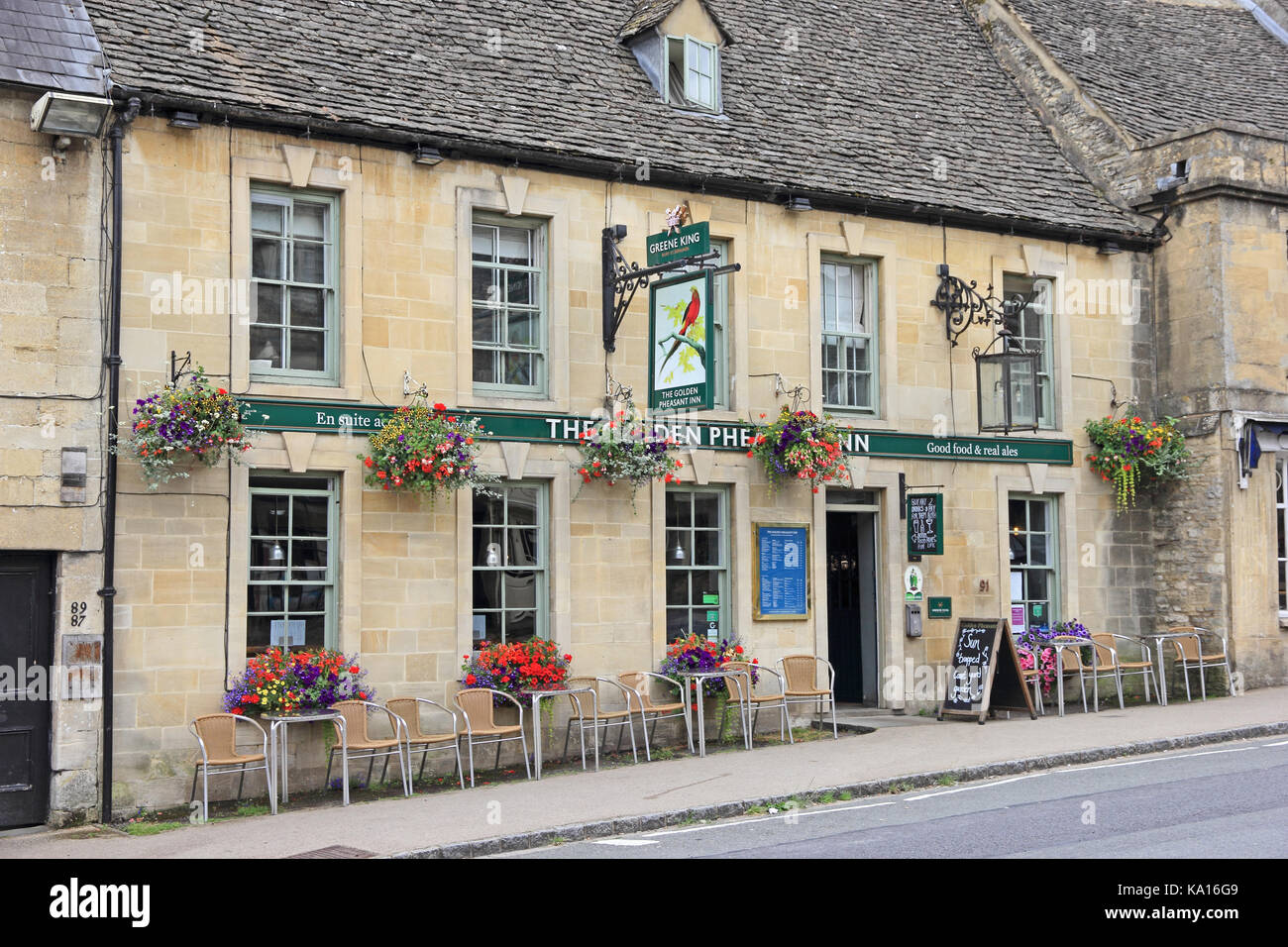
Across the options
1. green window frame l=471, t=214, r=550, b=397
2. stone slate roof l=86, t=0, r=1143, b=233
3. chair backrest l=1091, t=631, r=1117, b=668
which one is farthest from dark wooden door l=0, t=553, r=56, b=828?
chair backrest l=1091, t=631, r=1117, b=668

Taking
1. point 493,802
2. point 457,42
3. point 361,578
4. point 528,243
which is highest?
point 457,42

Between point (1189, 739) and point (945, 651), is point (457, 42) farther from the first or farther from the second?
point (1189, 739)

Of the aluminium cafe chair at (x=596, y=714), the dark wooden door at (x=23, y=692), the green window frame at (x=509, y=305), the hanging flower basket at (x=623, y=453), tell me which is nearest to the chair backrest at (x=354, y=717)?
the aluminium cafe chair at (x=596, y=714)

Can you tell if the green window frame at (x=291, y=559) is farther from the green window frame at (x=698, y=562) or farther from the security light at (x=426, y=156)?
the green window frame at (x=698, y=562)

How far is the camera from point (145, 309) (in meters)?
12.3

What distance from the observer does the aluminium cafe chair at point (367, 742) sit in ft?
40.5

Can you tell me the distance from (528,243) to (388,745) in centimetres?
541

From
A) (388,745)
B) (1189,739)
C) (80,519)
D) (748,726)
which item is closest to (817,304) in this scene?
(748,726)

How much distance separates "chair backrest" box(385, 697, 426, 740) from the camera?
513 inches

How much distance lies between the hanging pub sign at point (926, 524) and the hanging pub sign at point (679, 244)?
4.31m

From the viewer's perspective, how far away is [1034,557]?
17.9 meters

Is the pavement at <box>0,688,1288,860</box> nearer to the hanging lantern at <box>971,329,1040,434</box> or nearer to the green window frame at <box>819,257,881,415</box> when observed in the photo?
the hanging lantern at <box>971,329,1040,434</box>

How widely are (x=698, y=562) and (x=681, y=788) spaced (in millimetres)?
3702

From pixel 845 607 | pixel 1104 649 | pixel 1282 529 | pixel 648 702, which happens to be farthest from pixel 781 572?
pixel 1282 529
